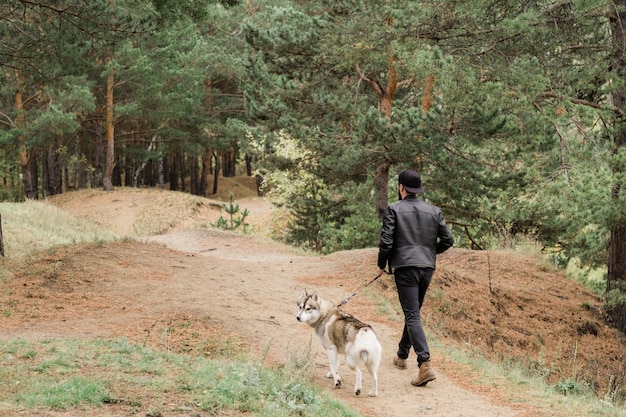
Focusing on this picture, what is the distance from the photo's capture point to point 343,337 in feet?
21.7

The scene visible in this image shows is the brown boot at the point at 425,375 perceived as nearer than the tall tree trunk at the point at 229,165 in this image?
Yes

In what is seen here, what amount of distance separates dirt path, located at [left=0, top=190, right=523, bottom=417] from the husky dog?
20 centimetres

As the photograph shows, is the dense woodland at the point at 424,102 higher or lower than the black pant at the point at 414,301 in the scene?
higher

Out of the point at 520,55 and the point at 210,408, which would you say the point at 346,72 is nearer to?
the point at 520,55

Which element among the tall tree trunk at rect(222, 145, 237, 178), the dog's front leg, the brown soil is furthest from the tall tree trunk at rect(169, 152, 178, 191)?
the dog's front leg

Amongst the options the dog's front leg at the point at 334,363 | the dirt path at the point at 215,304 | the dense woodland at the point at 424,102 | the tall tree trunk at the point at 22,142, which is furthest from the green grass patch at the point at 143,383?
the tall tree trunk at the point at 22,142

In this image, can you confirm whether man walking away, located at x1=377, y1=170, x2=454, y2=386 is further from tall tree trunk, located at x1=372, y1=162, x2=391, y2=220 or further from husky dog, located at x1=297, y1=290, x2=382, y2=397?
tall tree trunk, located at x1=372, y1=162, x2=391, y2=220

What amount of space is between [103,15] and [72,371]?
843cm

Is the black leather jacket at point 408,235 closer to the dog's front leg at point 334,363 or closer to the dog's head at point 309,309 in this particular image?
the dog's head at point 309,309

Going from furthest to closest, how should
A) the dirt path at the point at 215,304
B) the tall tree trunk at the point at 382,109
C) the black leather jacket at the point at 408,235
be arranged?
the tall tree trunk at the point at 382,109 < the black leather jacket at the point at 408,235 < the dirt path at the point at 215,304

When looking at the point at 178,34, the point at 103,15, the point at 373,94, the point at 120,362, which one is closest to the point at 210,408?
the point at 120,362

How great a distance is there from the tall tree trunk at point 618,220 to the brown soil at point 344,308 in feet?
1.69

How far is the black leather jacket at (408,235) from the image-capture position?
6.95 m

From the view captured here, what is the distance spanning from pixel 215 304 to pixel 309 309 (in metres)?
3.22
